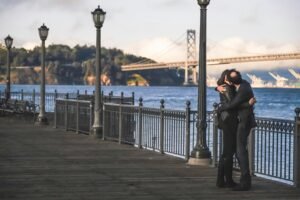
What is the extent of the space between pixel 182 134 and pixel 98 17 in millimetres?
6886

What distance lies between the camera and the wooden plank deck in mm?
9734

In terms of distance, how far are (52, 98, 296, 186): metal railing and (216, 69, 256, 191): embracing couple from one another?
1.02 m

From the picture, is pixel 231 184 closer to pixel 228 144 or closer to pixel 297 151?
pixel 228 144

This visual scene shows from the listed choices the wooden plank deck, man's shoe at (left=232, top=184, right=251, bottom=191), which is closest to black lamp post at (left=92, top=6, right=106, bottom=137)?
A: the wooden plank deck

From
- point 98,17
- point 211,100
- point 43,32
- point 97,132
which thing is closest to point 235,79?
point 97,132

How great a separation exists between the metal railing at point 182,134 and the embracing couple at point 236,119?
1016mm

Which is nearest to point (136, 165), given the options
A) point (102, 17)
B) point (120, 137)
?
point (120, 137)

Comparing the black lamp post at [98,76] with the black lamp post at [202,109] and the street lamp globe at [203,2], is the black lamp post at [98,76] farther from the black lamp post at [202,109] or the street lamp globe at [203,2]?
the street lamp globe at [203,2]

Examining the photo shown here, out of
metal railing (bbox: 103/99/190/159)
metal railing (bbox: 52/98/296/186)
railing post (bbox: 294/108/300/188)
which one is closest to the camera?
railing post (bbox: 294/108/300/188)

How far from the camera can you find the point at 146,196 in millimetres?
9578

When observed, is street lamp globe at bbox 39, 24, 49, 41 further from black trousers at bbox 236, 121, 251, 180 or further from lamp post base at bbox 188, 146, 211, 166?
black trousers at bbox 236, 121, 251, 180

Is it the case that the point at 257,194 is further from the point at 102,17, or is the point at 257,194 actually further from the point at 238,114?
the point at 102,17

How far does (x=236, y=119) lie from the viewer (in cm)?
Answer: 1002

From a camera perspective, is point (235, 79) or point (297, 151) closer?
point (235, 79)
